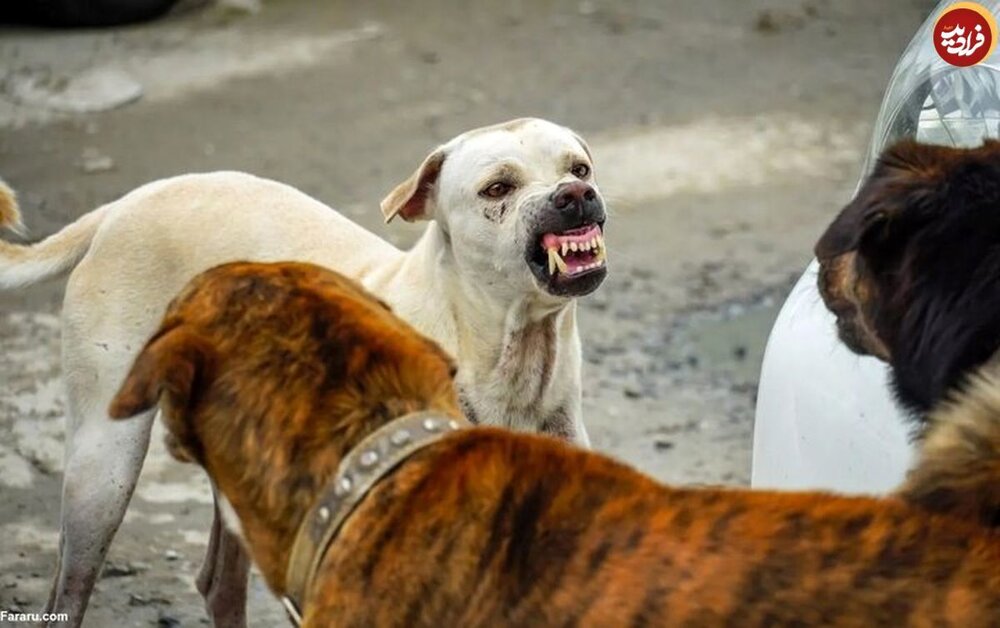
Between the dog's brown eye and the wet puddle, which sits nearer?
the dog's brown eye

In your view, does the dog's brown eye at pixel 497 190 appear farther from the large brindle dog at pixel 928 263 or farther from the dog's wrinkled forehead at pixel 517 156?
the large brindle dog at pixel 928 263

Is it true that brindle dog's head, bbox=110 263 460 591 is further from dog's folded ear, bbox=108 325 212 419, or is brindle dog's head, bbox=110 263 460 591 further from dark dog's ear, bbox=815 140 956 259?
dark dog's ear, bbox=815 140 956 259

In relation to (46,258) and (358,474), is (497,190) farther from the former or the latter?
(358,474)

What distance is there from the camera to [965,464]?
2697 millimetres

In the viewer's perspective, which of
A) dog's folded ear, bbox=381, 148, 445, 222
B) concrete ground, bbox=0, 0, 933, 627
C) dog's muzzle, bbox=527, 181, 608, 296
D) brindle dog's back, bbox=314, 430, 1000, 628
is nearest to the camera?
brindle dog's back, bbox=314, 430, 1000, 628

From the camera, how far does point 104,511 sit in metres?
4.41

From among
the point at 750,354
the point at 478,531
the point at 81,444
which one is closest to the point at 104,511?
the point at 81,444

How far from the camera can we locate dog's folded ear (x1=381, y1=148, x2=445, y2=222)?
4566mm

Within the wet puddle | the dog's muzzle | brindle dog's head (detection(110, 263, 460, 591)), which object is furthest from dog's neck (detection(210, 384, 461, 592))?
the wet puddle

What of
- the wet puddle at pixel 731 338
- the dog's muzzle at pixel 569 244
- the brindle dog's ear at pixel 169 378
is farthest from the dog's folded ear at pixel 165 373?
the wet puddle at pixel 731 338

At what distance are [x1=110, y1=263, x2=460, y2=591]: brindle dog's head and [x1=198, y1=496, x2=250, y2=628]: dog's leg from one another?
150 centimetres

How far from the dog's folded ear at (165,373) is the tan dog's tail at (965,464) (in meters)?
1.15

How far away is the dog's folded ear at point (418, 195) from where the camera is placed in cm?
457

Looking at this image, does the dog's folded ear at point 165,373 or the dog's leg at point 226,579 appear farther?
the dog's leg at point 226,579
